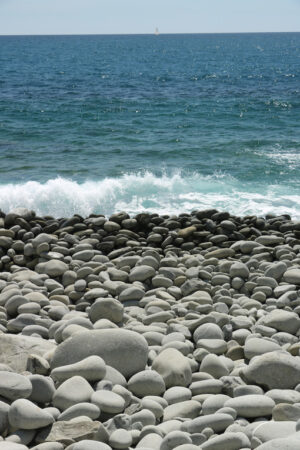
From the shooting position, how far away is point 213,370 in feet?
12.3

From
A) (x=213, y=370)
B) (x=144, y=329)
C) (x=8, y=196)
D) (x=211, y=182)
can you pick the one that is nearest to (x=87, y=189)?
(x=8, y=196)

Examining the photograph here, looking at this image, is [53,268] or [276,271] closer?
[276,271]

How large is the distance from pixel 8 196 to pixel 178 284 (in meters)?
4.68

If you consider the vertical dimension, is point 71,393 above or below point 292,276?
above

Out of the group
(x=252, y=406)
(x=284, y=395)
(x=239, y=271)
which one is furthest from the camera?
(x=239, y=271)

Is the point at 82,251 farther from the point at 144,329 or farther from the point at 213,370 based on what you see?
the point at 213,370

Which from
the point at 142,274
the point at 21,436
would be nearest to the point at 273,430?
the point at 21,436

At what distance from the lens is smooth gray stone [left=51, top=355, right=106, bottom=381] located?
11.1 feet

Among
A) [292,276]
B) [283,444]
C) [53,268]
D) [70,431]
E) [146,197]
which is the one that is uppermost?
[283,444]

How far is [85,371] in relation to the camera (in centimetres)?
338

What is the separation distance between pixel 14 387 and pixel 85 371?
417mm

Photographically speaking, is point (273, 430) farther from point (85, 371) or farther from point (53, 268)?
point (53, 268)

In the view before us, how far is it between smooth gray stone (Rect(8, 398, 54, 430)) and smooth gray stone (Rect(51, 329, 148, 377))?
0.62 m

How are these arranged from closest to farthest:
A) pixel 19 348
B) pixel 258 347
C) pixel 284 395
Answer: pixel 284 395 → pixel 19 348 → pixel 258 347
